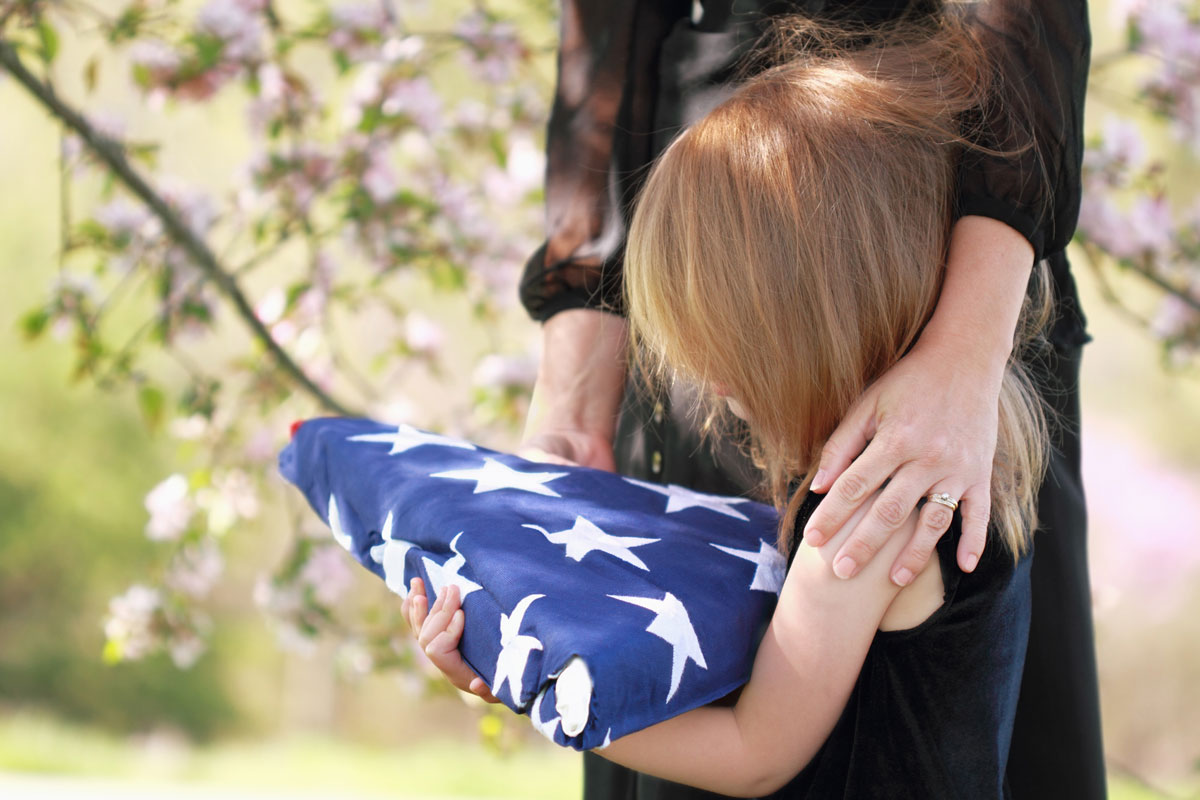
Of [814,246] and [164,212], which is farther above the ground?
[814,246]

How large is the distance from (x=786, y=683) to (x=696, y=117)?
1.76 ft

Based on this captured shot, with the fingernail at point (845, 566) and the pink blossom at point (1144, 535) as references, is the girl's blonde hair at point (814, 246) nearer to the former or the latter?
the fingernail at point (845, 566)

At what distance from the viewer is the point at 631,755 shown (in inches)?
27.2

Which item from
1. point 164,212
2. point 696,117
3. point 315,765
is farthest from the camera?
point 315,765

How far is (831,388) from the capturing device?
0.74 meters

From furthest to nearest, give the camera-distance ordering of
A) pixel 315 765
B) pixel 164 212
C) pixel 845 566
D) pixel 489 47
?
pixel 315 765 → pixel 489 47 → pixel 164 212 → pixel 845 566

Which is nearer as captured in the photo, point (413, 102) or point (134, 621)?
point (413, 102)

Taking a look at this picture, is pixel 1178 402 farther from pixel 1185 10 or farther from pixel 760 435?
pixel 760 435

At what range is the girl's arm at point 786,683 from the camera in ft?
2.26

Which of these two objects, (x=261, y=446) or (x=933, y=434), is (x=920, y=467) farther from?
(x=261, y=446)

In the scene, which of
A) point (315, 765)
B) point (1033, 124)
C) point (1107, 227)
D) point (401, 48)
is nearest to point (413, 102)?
point (401, 48)

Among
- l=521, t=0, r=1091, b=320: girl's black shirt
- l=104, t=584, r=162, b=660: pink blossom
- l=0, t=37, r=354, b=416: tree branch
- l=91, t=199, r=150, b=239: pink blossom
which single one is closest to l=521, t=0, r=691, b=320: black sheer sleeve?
l=521, t=0, r=1091, b=320: girl's black shirt

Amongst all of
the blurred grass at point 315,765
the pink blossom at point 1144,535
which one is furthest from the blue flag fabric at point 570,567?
the pink blossom at point 1144,535

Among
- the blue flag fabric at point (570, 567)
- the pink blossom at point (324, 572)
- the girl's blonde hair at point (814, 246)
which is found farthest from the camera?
the pink blossom at point (324, 572)
